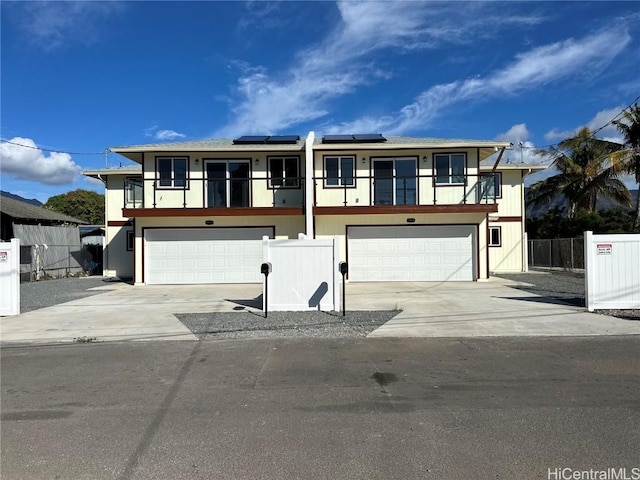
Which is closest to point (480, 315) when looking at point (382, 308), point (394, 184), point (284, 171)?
point (382, 308)

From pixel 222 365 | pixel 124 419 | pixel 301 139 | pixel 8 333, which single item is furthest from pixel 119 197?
pixel 124 419

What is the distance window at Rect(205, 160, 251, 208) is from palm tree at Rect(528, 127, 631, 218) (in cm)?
2114

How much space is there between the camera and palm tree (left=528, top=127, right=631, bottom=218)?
29.6 meters

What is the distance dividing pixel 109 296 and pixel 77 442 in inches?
485

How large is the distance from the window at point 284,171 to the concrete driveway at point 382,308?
578 centimetres

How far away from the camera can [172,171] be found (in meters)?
20.6

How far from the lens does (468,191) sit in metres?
20.2

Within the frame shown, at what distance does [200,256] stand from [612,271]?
49.6 ft

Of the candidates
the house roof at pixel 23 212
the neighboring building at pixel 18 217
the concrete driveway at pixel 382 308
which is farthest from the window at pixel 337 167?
the house roof at pixel 23 212

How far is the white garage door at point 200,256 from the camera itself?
20.2 m

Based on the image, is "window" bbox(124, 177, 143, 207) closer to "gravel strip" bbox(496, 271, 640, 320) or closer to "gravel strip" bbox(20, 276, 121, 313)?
"gravel strip" bbox(20, 276, 121, 313)

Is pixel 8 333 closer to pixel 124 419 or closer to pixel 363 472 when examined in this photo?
pixel 124 419

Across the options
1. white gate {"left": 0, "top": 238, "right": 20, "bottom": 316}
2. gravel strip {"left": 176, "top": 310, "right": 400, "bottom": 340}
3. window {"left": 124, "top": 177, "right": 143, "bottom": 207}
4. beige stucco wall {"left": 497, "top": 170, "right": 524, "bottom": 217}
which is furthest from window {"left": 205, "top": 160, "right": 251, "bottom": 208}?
beige stucco wall {"left": 497, "top": 170, "right": 524, "bottom": 217}

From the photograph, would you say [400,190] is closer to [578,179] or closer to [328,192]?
[328,192]
